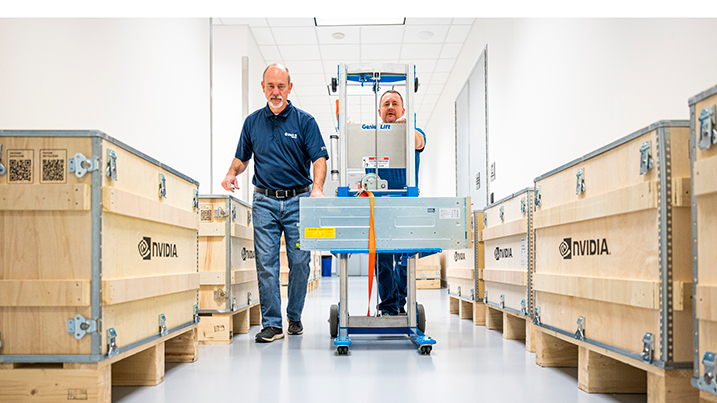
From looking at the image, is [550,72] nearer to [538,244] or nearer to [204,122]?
[538,244]

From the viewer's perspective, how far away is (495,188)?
241 inches

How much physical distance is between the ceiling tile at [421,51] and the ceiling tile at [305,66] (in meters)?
1.53

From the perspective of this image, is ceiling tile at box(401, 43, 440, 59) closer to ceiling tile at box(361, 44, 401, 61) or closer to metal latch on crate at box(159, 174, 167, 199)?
ceiling tile at box(361, 44, 401, 61)

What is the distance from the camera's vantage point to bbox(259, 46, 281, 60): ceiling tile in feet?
27.1

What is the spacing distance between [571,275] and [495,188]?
3.96 meters

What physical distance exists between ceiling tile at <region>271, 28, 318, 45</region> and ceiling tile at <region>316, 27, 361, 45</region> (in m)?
0.11

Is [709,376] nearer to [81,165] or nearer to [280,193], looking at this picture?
[81,165]

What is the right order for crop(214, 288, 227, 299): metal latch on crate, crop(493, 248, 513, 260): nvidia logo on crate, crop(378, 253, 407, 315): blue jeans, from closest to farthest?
crop(214, 288, 227, 299): metal latch on crate, crop(493, 248, 513, 260): nvidia logo on crate, crop(378, 253, 407, 315): blue jeans

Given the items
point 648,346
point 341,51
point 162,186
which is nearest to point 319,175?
point 162,186

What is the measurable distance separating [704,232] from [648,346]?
1.42 feet

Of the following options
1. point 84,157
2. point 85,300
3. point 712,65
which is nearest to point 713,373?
point 712,65

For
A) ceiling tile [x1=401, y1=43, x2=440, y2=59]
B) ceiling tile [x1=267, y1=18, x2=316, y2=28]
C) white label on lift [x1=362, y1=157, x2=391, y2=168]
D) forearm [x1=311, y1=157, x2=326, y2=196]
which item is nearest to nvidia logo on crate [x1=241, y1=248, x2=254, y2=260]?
forearm [x1=311, y1=157, x2=326, y2=196]

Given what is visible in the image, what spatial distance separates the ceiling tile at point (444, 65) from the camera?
28.7 feet

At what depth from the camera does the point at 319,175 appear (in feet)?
11.5
